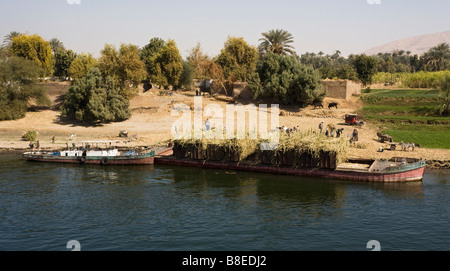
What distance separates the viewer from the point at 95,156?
50.2 m

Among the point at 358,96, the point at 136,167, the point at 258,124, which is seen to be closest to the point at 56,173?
the point at 136,167

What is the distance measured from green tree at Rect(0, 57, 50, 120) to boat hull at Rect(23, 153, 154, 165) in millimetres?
21108

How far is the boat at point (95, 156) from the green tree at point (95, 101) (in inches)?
534

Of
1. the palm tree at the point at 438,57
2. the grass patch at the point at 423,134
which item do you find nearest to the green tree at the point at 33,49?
the grass patch at the point at 423,134

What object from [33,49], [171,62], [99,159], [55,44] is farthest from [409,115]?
[55,44]

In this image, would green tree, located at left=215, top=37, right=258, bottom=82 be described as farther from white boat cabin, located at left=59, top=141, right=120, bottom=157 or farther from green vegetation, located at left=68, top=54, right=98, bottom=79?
white boat cabin, located at left=59, top=141, right=120, bottom=157

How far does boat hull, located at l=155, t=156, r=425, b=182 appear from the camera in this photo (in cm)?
3975

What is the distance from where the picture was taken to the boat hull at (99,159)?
163 ft

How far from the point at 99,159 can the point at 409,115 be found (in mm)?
48354

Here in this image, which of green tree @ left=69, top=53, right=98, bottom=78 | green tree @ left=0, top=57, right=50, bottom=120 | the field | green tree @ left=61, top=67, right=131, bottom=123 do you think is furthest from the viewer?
green tree @ left=69, top=53, right=98, bottom=78

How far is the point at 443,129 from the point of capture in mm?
57000

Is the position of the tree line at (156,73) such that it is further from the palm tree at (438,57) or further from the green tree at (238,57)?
the palm tree at (438,57)

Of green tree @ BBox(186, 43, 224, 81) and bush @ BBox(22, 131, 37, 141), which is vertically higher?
green tree @ BBox(186, 43, 224, 81)

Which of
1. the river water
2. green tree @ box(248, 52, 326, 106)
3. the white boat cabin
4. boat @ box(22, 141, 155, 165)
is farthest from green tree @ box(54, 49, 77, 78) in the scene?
the river water
